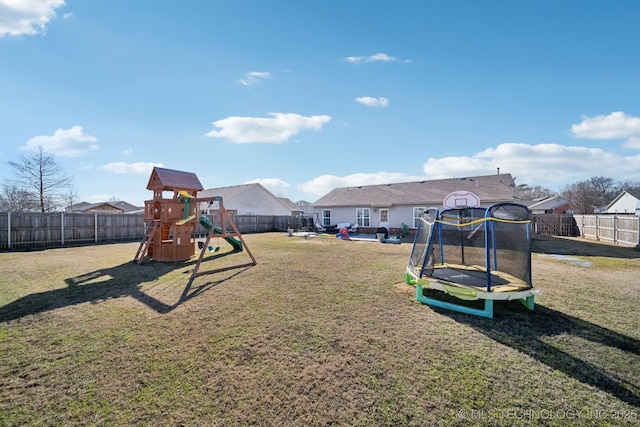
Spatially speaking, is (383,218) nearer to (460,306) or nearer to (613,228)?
(613,228)

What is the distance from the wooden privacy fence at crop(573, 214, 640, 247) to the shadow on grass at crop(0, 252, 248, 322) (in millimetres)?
17600

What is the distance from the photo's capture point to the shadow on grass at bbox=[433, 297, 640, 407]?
106 inches

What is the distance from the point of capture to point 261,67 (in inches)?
372

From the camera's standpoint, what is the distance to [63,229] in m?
13.7

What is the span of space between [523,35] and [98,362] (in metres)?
13.3

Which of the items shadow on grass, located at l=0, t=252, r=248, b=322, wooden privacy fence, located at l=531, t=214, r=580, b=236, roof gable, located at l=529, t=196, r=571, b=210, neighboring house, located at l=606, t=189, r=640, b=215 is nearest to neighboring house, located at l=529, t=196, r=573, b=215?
roof gable, located at l=529, t=196, r=571, b=210

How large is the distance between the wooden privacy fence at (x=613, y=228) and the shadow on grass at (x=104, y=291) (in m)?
17.6

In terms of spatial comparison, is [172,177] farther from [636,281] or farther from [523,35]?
[636,281]

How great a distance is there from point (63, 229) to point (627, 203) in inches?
2181

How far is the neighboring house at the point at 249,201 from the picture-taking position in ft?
86.0

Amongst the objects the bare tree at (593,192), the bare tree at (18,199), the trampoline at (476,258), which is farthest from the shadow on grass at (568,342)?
the bare tree at (593,192)

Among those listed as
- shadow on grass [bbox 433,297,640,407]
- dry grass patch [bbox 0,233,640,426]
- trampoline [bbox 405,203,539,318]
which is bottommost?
shadow on grass [bbox 433,297,640,407]

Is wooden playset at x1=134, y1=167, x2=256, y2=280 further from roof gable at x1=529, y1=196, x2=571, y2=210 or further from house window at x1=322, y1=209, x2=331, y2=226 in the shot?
roof gable at x1=529, y1=196, x2=571, y2=210

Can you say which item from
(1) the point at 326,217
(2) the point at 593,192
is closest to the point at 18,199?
(1) the point at 326,217
